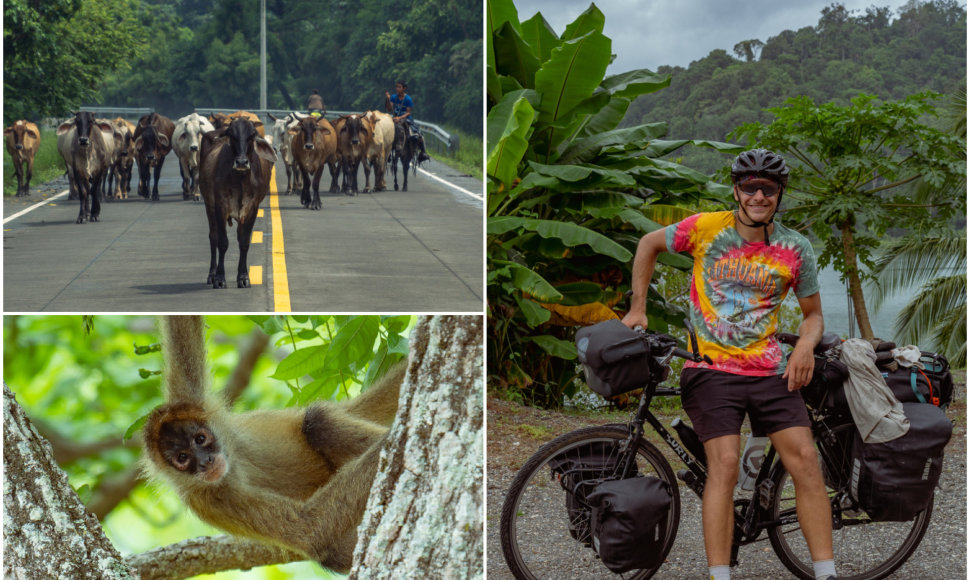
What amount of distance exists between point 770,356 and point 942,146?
8.52 m

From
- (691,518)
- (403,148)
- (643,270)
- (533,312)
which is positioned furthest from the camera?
(403,148)

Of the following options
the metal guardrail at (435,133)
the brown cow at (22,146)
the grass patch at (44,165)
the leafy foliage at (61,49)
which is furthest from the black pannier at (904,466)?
the metal guardrail at (435,133)

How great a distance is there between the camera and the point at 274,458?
102 inches

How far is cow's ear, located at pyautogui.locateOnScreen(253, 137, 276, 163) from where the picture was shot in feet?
28.6

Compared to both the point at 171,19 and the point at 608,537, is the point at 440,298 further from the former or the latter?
the point at 608,537

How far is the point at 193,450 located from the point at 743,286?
6.06 ft

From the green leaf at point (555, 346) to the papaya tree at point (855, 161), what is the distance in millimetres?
3859

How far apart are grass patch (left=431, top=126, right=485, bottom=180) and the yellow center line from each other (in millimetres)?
3088

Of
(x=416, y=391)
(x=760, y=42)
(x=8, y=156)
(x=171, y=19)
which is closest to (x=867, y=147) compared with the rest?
(x=171, y=19)

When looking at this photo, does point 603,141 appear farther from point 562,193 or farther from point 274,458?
point 274,458

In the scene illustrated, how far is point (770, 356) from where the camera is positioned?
11.2 ft

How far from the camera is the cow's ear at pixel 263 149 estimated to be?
8711 millimetres

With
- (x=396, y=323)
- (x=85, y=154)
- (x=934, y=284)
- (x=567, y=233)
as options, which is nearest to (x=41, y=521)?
(x=396, y=323)

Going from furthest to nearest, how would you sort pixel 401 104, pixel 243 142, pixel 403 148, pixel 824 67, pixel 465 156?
pixel 824 67
pixel 465 156
pixel 403 148
pixel 401 104
pixel 243 142
